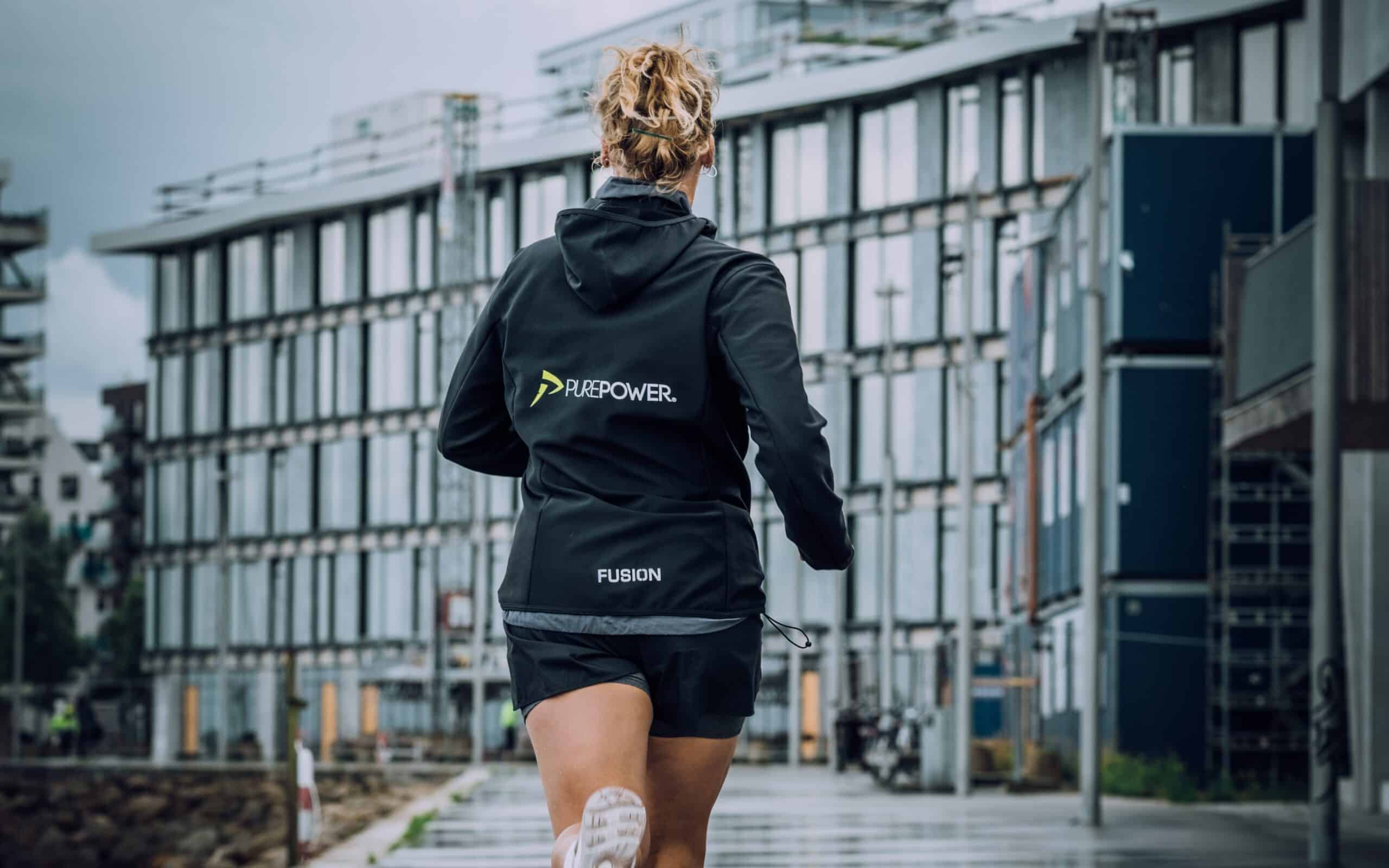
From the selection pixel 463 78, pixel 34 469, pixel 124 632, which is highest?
pixel 463 78

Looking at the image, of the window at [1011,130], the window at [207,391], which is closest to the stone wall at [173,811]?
the window at [207,391]

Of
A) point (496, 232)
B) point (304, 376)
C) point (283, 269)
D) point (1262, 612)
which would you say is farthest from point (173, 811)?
point (283, 269)

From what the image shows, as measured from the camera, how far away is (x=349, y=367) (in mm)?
A: 76750

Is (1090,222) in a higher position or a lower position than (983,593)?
higher


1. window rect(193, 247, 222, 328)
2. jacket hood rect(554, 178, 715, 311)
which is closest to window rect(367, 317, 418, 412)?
window rect(193, 247, 222, 328)

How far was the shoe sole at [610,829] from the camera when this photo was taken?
11.2 feet

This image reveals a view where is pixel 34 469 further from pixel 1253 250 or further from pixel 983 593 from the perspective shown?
pixel 1253 250

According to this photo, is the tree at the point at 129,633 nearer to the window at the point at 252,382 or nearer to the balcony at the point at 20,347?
the balcony at the point at 20,347

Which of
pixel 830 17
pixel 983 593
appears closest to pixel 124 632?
pixel 830 17

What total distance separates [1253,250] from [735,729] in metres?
30.0

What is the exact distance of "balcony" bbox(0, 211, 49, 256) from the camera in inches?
4178

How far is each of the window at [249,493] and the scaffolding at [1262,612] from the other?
5140cm

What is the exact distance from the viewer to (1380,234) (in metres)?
18.7

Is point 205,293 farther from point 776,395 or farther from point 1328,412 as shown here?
point 776,395
